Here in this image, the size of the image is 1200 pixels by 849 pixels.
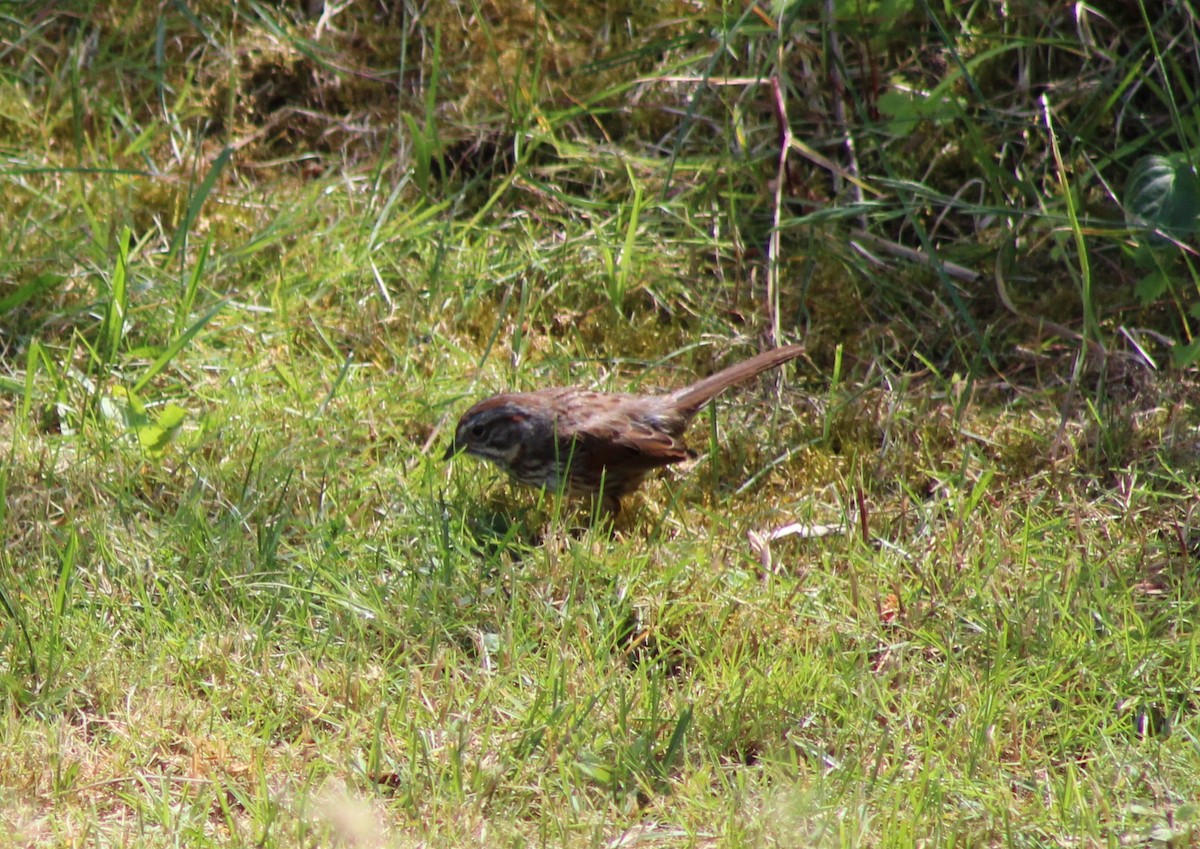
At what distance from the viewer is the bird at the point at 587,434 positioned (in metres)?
4.81

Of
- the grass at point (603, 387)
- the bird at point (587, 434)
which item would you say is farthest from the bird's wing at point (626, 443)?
the grass at point (603, 387)

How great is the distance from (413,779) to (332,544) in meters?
1.13

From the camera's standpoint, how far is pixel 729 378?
525 centimetres

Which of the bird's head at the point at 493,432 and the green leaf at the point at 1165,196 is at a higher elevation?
the green leaf at the point at 1165,196

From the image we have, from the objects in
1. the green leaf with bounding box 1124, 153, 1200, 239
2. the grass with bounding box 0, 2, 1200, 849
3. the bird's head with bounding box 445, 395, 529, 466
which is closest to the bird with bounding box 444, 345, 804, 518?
the bird's head with bounding box 445, 395, 529, 466

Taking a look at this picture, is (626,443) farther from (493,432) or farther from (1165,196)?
(1165,196)

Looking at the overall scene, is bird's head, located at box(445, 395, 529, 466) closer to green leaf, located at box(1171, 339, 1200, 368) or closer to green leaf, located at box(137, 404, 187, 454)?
green leaf, located at box(137, 404, 187, 454)

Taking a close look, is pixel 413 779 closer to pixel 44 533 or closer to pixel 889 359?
pixel 44 533

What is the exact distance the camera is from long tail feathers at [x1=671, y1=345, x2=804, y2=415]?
17.1ft

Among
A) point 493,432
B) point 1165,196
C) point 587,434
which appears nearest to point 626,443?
point 587,434

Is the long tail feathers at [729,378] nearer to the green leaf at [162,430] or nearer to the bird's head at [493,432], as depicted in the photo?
the bird's head at [493,432]

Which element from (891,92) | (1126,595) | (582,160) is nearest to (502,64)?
(582,160)

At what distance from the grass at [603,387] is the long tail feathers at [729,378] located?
157mm

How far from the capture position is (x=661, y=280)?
5840mm
